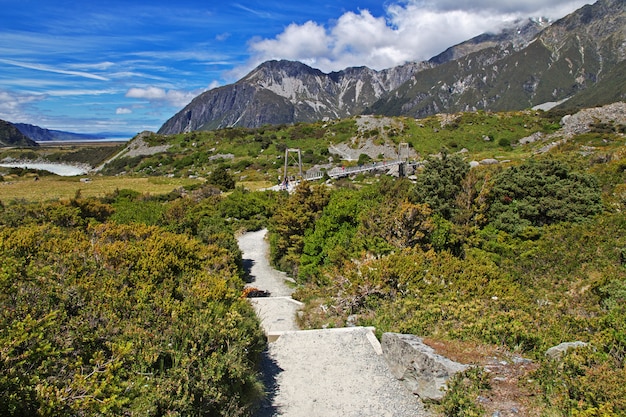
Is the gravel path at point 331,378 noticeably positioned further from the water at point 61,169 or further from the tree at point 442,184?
the water at point 61,169

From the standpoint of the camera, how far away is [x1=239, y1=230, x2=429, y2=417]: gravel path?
6.59 metres

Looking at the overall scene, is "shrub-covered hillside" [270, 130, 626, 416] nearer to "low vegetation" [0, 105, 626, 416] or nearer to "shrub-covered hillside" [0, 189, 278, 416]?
"low vegetation" [0, 105, 626, 416]

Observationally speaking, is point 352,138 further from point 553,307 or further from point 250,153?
point 553,307

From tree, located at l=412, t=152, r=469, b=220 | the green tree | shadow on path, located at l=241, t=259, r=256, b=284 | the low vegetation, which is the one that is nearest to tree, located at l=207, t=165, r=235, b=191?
the low vegetation

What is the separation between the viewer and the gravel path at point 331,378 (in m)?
6.59

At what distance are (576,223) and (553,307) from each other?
22.4 ft

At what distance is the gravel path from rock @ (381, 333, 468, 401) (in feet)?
0.66

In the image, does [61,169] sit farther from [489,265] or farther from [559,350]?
[559,350]

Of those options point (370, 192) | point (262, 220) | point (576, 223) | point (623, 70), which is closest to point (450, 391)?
point (576, 223)

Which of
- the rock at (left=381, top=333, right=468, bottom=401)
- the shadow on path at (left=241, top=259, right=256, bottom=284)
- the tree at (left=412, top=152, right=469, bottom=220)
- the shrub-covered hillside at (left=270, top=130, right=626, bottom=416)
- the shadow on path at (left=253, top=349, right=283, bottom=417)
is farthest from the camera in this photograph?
the tree at (left=412, top=152, right=469, bottom=220)

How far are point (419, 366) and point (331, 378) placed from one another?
1.71m

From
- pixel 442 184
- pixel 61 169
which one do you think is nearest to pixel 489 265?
pixel 442 184

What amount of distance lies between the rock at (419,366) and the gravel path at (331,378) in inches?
8.0

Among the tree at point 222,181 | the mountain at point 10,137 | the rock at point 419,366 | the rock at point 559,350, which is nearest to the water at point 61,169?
the tree at point 222,181
